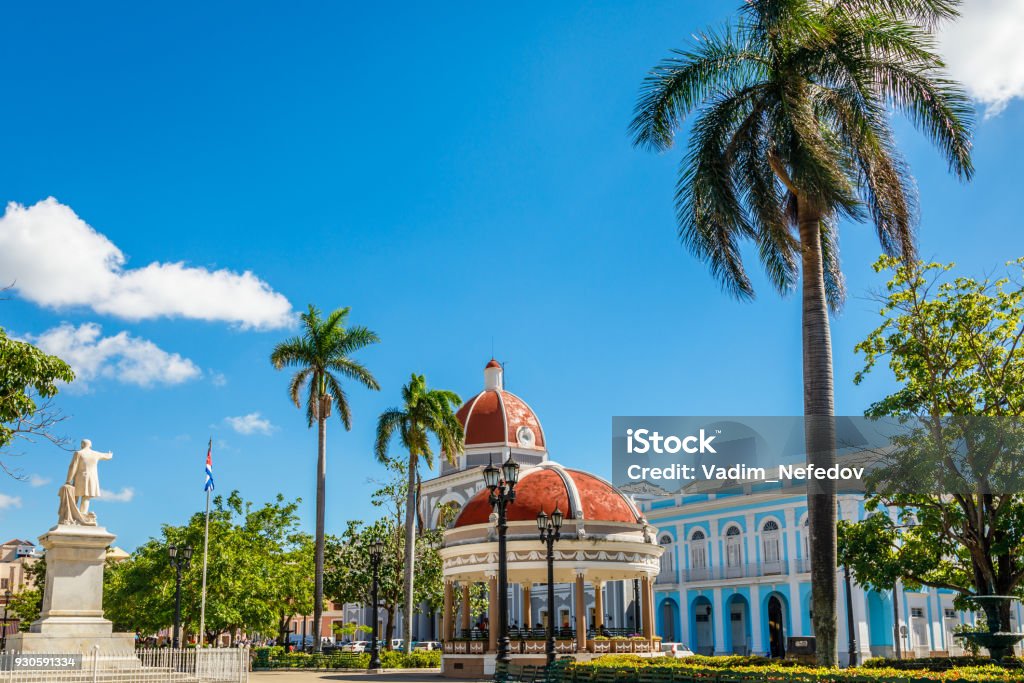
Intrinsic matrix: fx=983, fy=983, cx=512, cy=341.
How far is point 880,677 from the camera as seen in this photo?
46.5 feet

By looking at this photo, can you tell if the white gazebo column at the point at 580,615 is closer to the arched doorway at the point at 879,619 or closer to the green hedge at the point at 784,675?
the green hedge at the point at 784,675

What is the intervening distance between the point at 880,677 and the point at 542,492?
2223 centimetres

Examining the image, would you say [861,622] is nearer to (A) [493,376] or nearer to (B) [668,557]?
(B) [668,557]

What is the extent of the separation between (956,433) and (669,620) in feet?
134

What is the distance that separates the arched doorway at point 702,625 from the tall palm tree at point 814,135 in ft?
138

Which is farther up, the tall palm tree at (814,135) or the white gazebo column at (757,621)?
the tall palm tree at (814,135)

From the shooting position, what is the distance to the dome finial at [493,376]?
64.4 m

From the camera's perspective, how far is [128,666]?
1914cm

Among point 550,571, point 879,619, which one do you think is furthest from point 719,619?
point 550,571

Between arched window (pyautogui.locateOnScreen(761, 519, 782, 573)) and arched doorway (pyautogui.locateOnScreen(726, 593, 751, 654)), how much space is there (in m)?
3.27

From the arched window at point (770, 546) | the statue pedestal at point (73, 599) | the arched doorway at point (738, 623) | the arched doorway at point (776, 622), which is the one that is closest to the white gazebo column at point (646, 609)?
the arched window at point (770, 546)

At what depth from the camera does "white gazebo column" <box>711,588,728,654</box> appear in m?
56.2

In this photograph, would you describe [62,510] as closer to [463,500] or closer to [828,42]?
[828,42]

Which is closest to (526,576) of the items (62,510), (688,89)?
(62,510)
